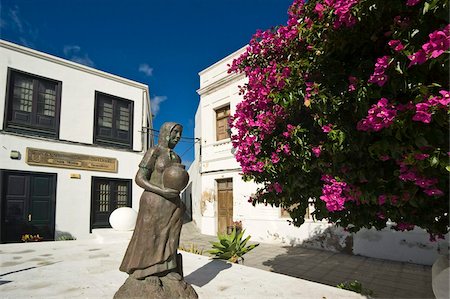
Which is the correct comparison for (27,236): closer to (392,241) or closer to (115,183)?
(115,183)

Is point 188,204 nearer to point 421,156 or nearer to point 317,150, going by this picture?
point 317,150

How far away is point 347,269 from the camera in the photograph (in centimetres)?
702


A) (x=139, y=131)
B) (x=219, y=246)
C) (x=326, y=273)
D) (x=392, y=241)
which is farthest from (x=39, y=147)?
(x=392, y=241)

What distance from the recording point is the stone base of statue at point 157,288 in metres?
3.35

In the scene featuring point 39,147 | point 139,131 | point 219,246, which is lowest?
point 219,246

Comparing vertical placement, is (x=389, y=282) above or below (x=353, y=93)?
below

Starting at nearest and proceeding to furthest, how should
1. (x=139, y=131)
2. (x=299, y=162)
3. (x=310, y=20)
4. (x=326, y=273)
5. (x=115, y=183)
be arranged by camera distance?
(x=310, y=20)
(x=299, y=162)
(x=326, y=273)
(x=115, y=183)
(x=139, y=131)

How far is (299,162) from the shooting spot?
11.2 ft

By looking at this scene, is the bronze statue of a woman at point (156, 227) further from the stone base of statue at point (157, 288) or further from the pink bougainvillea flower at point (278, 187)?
the pink bougainvillea flower at point (278, 187)

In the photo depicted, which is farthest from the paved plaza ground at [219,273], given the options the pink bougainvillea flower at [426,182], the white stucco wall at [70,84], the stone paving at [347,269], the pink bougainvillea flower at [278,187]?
the white stucco wall at [70,84]

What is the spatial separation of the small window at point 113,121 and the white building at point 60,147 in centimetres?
4

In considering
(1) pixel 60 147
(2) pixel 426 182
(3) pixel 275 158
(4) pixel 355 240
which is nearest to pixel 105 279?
(3) pixel 275 158

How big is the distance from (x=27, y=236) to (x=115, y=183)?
376 centimetres

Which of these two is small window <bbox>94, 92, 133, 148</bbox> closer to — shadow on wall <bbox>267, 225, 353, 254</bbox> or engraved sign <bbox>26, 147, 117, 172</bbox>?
engraved sign <bbox>26, 147, 117, 172</bbox>
